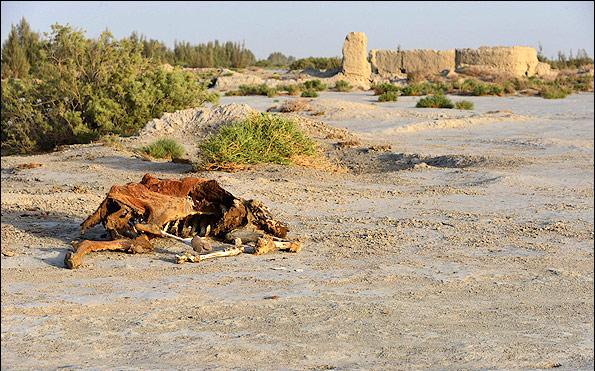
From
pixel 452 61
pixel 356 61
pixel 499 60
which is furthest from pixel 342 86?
pixel 499 60

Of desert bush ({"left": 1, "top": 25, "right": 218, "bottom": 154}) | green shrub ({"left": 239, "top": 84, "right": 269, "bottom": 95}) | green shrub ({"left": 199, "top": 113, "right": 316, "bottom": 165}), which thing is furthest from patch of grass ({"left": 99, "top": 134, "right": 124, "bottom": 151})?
green shrub ({"left": 239, "top": 84, "right": 269, "bottom": 95})

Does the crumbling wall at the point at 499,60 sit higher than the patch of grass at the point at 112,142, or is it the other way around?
the crumbling wall at the point at 499,60

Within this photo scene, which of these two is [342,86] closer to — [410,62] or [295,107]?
[410,62]

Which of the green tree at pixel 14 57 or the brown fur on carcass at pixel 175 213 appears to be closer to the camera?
the brown fur on carcass at pixel 175 213

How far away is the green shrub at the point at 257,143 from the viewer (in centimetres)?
1266

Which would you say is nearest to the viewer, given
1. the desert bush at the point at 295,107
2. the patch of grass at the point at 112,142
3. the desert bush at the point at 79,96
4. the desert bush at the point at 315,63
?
the patch of grass at the point at 112,142

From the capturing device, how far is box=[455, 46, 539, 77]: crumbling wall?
42625 mm

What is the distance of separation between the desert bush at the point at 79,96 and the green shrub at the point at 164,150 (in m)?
3.08

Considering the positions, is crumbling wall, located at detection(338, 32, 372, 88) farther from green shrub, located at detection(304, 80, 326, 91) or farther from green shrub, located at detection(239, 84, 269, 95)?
green shrub, located at detection(239, 84, 269, 95)

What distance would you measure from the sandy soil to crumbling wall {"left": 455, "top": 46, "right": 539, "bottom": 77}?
104ft

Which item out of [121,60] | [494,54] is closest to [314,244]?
[121,60]

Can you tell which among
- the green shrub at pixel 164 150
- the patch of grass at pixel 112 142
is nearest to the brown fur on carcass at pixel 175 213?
the green shrub at pixel 164 150

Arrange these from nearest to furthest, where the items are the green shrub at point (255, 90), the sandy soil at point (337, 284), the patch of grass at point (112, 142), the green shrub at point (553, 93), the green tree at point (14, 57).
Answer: the sandy soil at point (337, 284), the patch of grass at point (112, 142), the green shrub at point (553, 93), the green shrub at point (255, 90), the green tree at point (14, 57)

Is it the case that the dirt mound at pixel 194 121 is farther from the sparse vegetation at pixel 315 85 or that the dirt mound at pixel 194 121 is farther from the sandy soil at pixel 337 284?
the sparse vegetation at pixel 315 85
